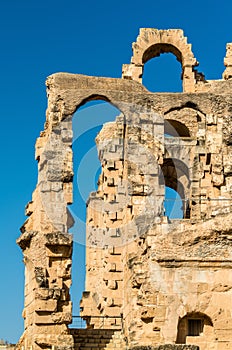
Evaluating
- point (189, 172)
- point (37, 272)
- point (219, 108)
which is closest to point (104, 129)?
point (189, 172)

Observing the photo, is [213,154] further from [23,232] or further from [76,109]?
[23,232]

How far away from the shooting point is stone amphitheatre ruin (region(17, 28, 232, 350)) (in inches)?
858

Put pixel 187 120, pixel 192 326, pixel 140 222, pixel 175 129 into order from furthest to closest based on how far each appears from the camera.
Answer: pixel 175 129 → pixel 187 120 → pixel 140 222 → pixel 192 326

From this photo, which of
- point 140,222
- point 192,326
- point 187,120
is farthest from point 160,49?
point 192,326

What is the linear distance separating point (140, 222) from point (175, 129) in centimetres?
716

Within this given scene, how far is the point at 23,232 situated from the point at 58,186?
192 centimetres

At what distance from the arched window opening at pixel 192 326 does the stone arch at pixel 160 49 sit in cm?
1322

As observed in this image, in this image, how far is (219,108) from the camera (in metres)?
27.8

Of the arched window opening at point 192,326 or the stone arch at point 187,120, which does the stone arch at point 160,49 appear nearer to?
the stone arch at point 187,120

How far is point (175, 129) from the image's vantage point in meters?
33.4

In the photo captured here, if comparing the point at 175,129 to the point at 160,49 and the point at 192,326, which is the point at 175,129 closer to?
the point at 160,49

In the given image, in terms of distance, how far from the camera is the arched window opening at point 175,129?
32.6 meters

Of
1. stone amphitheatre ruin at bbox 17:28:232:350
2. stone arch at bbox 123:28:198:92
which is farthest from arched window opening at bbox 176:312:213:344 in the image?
stone arch at bbox 123:28:198:92

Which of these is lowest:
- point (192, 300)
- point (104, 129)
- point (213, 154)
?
point (192, 300)
